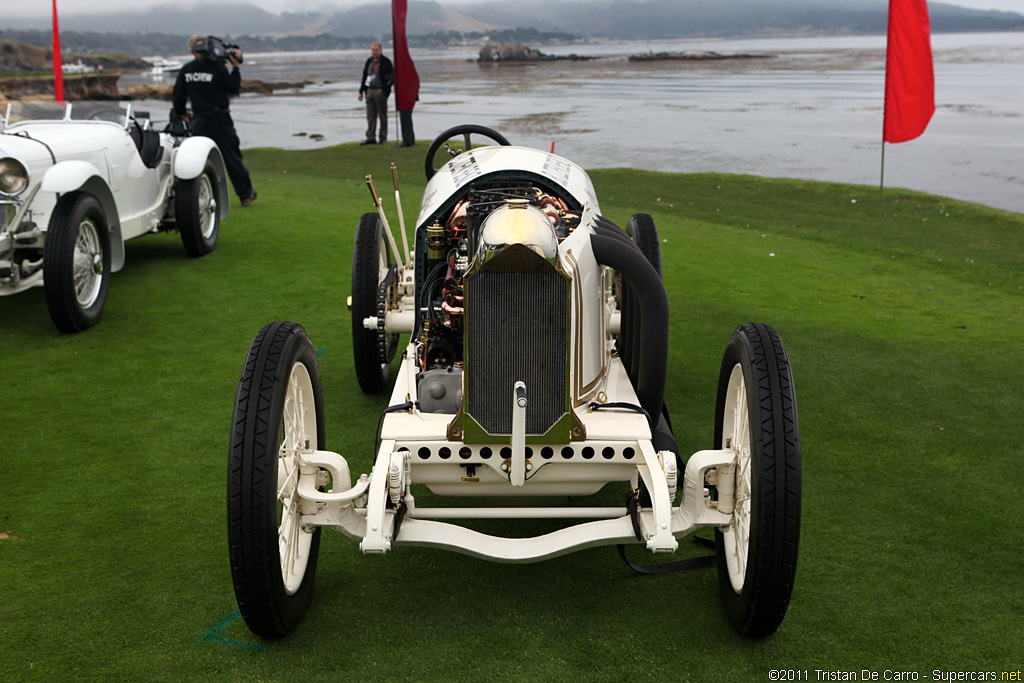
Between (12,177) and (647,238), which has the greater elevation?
(12,177)

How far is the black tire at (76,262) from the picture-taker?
5520mm

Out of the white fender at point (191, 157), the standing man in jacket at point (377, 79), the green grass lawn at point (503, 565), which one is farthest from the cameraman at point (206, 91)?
the standing man in jacket at point (377, 79)

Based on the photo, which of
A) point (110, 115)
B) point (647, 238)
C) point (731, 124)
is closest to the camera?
point (647, 238)

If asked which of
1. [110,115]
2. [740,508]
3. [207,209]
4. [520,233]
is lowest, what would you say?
[740,508]

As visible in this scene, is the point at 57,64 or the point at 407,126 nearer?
the point at 57,64

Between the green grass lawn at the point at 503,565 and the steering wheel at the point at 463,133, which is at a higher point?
the steering wheel at the point at 463,133

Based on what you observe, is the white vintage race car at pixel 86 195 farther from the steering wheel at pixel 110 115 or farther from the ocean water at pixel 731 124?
the ocean water at pixel 731 124

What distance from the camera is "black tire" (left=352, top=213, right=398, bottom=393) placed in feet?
15.4

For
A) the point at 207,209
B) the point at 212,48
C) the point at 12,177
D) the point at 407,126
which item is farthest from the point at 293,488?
the point at 407,126

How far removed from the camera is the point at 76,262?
5.86m

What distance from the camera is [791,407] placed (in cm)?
266

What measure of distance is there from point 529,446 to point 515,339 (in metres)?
0.37

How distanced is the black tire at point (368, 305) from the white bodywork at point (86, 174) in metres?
2.35

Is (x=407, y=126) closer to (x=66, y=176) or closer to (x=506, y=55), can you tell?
(x=66, y=176)
